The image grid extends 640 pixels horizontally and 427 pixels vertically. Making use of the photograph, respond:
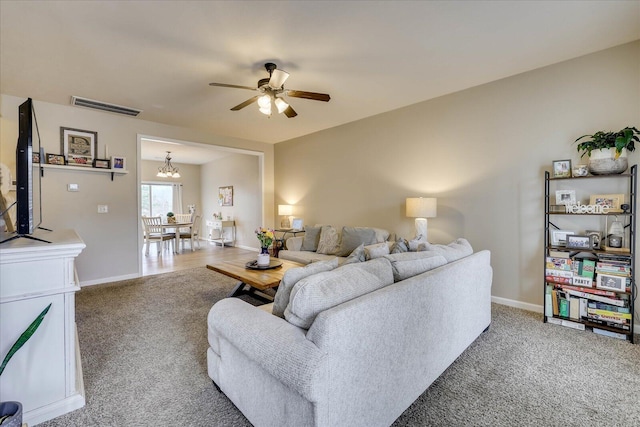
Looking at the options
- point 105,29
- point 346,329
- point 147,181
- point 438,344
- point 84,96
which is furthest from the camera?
point 147,181

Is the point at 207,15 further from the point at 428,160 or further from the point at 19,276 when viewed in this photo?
the point at 428,160

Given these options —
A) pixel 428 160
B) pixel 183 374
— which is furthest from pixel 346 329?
pixel 428 160

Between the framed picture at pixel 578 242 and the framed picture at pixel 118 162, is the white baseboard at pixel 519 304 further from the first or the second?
the framed picture at pixel 118 162

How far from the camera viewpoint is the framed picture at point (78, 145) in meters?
3.93

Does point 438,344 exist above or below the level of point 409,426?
above

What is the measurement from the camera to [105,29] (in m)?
2.26

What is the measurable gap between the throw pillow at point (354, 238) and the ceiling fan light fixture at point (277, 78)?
2171 millimetres

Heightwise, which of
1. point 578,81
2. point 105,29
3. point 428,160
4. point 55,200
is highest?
point 105,29

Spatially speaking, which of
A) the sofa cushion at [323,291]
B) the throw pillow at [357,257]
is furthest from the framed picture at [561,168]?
the sofa cushion at [323,291]

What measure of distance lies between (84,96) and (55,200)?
4.96ft

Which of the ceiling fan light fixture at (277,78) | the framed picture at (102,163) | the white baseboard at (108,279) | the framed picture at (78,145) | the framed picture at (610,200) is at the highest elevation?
the ceiling fan light fixture at (277,78)

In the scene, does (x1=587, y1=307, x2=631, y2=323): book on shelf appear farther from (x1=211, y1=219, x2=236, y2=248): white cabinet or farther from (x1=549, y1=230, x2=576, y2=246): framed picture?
(x1=211, y1=219, x2=236, y2=248): white cabinet

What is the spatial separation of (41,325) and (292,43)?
104 inches

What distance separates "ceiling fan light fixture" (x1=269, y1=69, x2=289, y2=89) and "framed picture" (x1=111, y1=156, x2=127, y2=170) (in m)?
3.10
